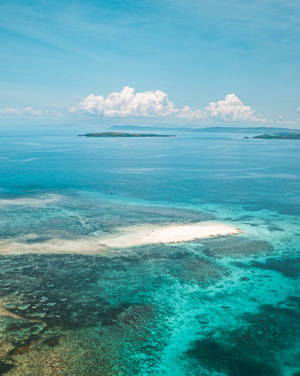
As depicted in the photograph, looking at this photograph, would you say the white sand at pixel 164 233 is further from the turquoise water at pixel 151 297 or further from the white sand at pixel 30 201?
the white sand at pixel 30 201

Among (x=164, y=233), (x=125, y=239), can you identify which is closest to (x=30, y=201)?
(x=125, y=239)

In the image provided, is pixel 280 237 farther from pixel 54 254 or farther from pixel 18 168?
pixel 18 168

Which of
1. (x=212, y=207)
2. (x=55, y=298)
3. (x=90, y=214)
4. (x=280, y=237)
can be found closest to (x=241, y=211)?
(x=212, y=207)

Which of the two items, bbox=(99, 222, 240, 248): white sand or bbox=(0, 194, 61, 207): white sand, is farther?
bbox=(0, 194, 61, 207): white sand

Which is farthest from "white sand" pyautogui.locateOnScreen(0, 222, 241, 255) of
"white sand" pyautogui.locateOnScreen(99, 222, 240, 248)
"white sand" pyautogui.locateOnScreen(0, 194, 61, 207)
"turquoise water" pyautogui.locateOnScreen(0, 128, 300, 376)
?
"white sand" pyautogui.locateOnScreen(0, 194, 61, 207)

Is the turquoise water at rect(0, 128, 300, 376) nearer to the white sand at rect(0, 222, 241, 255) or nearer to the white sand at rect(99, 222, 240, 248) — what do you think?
the white sand at rect(0, 222, 241, 255)

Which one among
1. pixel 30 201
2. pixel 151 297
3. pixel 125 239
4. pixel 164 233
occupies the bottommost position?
pixel 30 201

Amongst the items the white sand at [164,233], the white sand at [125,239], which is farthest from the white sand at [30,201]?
the white sand at [164,233]

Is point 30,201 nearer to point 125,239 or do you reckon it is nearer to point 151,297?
point 125,239
